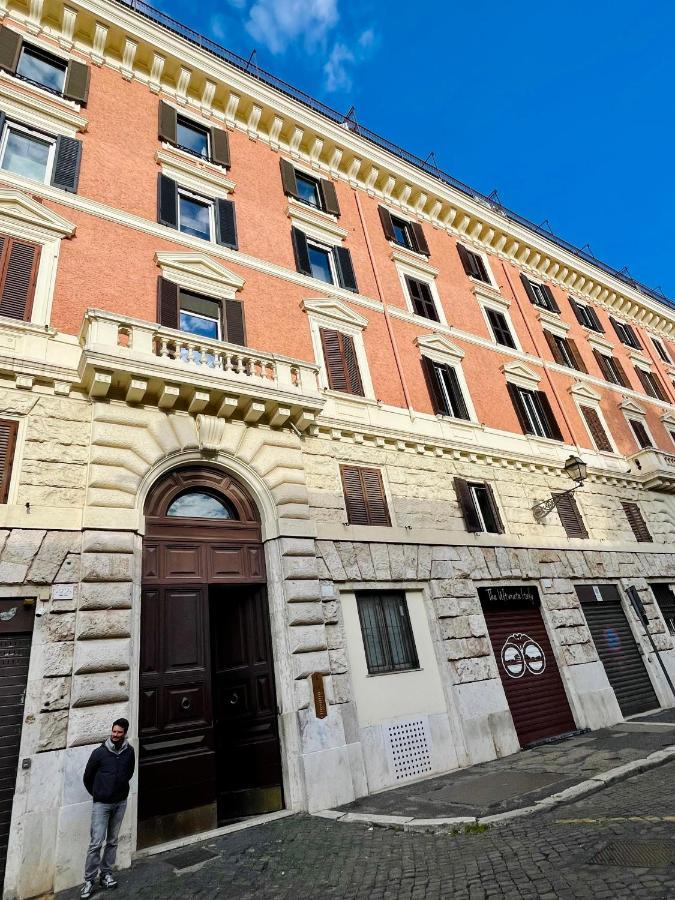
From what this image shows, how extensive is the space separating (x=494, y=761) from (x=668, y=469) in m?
12.0

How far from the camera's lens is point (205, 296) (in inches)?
430

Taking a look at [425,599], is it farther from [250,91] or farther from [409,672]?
[250,91]

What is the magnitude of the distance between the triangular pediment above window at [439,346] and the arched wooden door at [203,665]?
24.2 ft

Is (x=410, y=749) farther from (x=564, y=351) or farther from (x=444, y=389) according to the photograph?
(x=564, y=351)

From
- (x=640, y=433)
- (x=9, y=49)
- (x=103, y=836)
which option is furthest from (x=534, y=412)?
(x=9, y=49)

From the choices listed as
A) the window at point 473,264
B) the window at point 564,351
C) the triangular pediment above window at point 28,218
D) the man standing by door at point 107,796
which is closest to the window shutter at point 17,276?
the triangular pediment above window at point 28,218

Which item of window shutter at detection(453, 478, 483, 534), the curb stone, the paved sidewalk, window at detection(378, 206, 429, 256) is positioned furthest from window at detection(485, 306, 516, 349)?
the curb stone

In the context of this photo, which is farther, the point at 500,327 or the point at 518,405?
the point at 500,327

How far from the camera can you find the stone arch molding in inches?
294

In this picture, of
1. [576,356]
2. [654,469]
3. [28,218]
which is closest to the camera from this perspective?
[28,218]

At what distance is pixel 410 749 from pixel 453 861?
4.06 meters

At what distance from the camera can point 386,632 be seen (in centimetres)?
927

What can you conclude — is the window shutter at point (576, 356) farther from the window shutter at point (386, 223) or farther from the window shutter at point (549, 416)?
the window shutter at point (386, 223)

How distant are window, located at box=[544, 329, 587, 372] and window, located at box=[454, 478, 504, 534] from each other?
27.3ft
